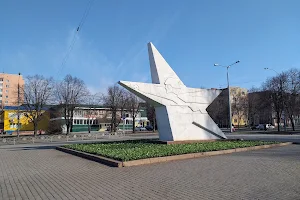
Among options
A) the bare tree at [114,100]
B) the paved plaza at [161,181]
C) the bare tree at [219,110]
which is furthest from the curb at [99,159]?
the bare tree at [219,110]

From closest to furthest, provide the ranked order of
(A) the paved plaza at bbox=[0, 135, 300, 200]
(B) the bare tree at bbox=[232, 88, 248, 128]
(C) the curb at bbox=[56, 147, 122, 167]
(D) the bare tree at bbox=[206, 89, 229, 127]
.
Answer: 1. (A) the paved plaza at bbox=[0, 135, 300, 200]
2. (C) the curb at bbox=[56, 147, 122, 167]
3. (B) the bare tree at bbox=[232, 88, 248, 128]
4. (D) the bare tree at bbox=[206, 89, 229, 127]

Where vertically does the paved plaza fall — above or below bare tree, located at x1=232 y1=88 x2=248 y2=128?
below

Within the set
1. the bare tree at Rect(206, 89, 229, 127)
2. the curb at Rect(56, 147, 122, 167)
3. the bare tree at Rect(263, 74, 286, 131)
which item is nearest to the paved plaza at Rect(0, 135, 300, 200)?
the curb at Rect(56, 147, 122, 167)

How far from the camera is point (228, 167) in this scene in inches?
376

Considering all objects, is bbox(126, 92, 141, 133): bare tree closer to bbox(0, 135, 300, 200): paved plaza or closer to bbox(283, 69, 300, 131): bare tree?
bbox(283, 69, 300, 131): bare tree

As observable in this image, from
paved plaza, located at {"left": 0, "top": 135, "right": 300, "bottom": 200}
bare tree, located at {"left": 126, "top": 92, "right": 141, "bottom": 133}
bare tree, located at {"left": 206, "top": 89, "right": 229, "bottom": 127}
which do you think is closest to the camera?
paved plaza, located at {"left": 0, "top": 135, "right": 300, "bottom": 200}

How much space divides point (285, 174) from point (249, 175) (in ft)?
3.93

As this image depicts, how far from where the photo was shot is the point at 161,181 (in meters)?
7.56

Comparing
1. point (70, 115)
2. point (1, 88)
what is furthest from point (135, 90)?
point (1, 88)

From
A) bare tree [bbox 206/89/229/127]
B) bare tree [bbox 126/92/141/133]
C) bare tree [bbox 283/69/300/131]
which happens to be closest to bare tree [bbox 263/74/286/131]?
bare tree [bbox 283/69/300/131]

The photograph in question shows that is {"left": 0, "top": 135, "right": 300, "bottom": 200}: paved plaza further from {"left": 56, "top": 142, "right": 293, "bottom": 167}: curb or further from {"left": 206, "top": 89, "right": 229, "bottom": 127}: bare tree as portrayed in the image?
{"left": 206, "top": 89, "right": 229, "bottom": 127}: bare tree

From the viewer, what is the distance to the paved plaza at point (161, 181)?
20.3ft

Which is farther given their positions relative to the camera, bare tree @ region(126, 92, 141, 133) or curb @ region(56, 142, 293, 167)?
bare tree @ region(126, 92, 141, 133)

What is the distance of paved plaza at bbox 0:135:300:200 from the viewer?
20.3ft
